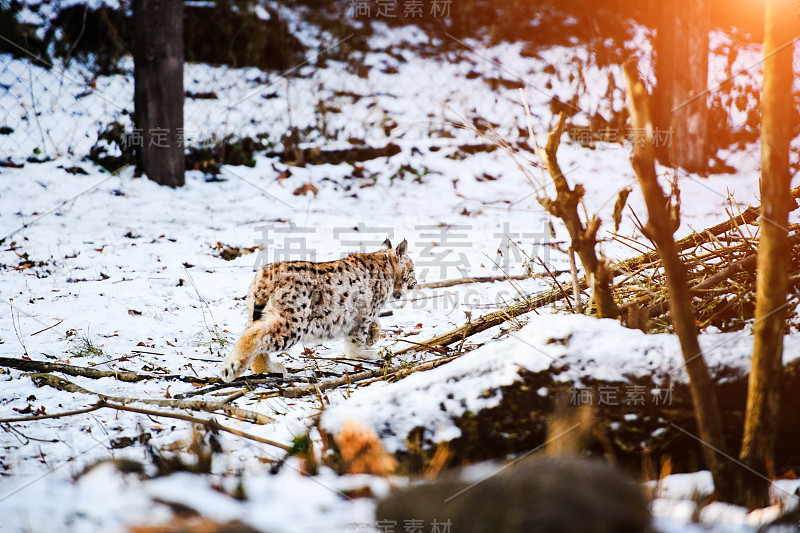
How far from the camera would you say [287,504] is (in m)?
2.38

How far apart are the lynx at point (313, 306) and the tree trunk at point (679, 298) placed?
107 inches

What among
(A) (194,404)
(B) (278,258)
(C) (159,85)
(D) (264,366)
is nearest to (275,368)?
(D) (264,366)

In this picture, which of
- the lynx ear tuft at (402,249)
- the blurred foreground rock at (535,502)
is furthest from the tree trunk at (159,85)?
the blurred foreground rock at (535,502)

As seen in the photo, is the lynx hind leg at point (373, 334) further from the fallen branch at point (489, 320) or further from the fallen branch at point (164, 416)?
the fallen branch at point (164, 416)

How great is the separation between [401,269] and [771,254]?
12.0ft

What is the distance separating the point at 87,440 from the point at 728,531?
310 centimetres

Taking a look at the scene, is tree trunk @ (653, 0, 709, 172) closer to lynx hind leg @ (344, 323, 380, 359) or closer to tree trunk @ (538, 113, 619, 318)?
lynx hind leg @ (344, 323, 380, 359)

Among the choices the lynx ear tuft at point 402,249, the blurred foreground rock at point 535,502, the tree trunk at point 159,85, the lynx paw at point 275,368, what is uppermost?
the tree trunk at point 159,85

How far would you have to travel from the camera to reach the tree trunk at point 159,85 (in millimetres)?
7723

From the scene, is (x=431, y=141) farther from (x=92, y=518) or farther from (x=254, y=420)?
(x=92, y=518)

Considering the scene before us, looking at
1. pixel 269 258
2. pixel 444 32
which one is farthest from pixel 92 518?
pixel 444 32

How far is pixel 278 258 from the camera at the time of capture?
6891 mm

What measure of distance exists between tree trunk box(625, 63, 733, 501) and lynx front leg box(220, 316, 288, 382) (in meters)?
2.71

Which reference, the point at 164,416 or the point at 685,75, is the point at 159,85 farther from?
the point at 685,75
